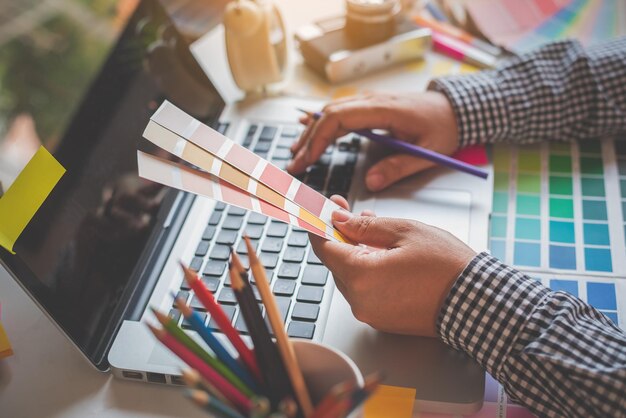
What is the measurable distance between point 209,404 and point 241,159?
314 mm

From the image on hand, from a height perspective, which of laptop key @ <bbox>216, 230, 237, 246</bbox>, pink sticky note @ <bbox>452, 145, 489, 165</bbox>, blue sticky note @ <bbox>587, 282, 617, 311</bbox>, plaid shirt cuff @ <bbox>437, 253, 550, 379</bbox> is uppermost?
laptop key @ <bbox>216, 230, 237, 246</bbox>

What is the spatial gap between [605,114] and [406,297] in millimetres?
417

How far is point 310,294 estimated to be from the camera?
67 centimetres

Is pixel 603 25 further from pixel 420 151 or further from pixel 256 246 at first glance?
pixel 256 246

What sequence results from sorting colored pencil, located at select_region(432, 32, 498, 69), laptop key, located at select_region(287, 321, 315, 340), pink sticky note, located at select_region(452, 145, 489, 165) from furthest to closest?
colored pencil, located at select_region(432, 32, 498, 69), pink sticky note, located at select_region(452, 145, 489, 165), laptop key, located at select_region(287, 321, 315, 340)

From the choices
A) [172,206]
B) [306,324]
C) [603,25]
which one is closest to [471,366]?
[306,324]

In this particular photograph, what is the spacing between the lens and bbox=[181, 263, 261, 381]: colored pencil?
16.1 inches

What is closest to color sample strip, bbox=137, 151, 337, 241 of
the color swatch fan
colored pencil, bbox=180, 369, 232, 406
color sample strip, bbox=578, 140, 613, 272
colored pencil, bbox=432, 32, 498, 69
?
the color swatch fan

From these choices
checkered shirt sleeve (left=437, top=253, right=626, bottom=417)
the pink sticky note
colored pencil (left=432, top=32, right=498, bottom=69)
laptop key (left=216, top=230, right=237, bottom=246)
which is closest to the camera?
checkered shirt sleeve (left=437, top=253, right=626, bottom=417)

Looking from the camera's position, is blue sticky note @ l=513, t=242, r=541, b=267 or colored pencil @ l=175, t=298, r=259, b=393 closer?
colored pencil @ l=175, t=298, r=259, b=393

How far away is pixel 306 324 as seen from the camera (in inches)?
25.1

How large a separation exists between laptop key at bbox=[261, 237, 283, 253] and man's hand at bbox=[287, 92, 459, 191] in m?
0.12

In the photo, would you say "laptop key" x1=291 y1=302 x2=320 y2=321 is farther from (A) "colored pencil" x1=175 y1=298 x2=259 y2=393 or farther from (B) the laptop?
(A) "colored pencil" x1=175 y1=298 x2=259 y2=393

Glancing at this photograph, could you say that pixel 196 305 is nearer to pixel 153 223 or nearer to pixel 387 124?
pixel 153 223
